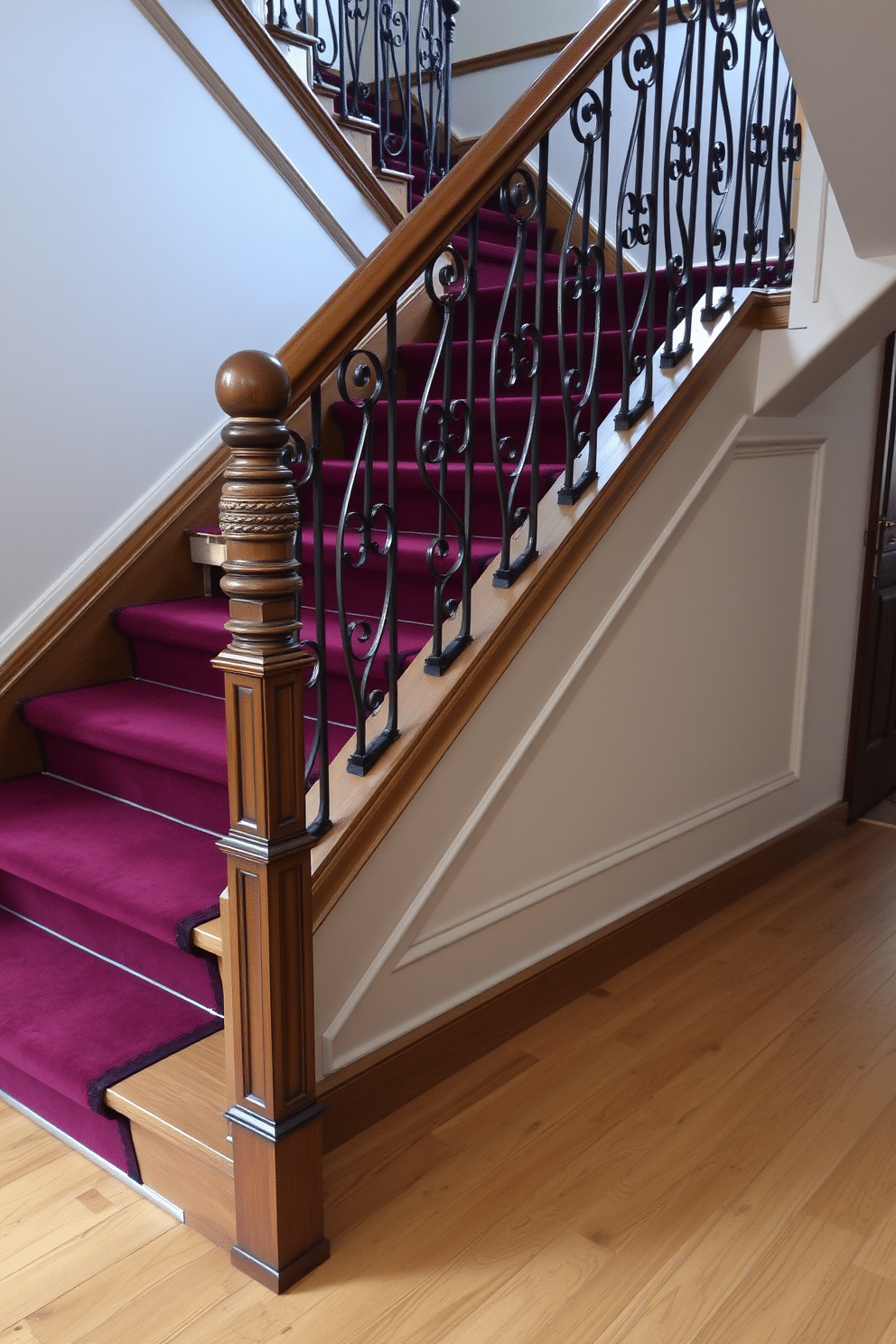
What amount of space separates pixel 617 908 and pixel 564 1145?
79 centimetres

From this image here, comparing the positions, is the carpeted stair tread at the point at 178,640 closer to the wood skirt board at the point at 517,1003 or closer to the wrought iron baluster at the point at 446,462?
the wrought iron baluster at the point at 446,462

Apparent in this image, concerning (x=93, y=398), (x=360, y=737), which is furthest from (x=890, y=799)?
(x=93, y=398)

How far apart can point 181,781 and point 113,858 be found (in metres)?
0.26

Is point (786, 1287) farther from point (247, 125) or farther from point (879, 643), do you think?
point (247, 125)

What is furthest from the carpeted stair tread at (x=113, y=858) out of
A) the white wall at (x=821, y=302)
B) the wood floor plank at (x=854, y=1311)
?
the white wall at (x=821, y=302)

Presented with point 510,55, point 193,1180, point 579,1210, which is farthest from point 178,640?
point 510,55

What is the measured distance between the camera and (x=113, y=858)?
234 cm

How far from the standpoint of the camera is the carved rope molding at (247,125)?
315 centimetres

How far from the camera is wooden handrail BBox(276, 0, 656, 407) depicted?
1.78 metres

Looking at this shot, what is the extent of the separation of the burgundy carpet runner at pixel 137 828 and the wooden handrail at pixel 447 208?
78 cm

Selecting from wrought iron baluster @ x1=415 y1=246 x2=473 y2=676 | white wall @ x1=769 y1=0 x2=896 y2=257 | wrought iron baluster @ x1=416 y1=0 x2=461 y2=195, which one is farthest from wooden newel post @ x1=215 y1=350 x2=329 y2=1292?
wrought iron baluster @ x1=416 y1=0 x2=461 y2=195

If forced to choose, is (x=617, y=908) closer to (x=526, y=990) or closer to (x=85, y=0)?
(x=526, y=990)

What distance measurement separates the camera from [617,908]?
111 inches

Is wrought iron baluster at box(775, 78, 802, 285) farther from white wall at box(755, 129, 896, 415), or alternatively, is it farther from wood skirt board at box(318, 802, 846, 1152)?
wood skirt board at box(318, 802, 846, 1152)
